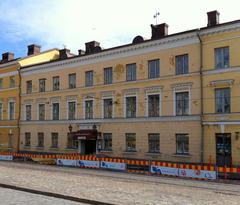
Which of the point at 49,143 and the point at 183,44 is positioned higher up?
the point at 183,44

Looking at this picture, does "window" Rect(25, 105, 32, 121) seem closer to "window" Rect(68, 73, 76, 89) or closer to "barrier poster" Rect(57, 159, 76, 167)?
"window" Rect(68, 73, 76, 89)

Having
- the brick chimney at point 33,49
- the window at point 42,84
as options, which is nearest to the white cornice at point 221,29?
the window at point 42,84

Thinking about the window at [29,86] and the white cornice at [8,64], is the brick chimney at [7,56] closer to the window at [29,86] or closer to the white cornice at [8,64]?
the white cornice at [8,64]

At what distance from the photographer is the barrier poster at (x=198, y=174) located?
24.0 m

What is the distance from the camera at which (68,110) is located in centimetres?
4062

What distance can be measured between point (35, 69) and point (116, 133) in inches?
575

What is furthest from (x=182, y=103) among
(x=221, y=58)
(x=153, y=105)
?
(x=221, y=58)

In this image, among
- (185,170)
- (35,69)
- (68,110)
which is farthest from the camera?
(35,69)

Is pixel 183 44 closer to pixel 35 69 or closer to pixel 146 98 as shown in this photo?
pixel 146 98

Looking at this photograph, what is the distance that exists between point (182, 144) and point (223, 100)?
491 centimetres

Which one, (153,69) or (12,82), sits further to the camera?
(12,82)

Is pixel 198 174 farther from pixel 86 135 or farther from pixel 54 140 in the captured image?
pixel 54 140

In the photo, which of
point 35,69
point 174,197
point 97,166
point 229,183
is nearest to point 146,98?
point 97,166

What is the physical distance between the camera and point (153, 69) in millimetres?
33625
